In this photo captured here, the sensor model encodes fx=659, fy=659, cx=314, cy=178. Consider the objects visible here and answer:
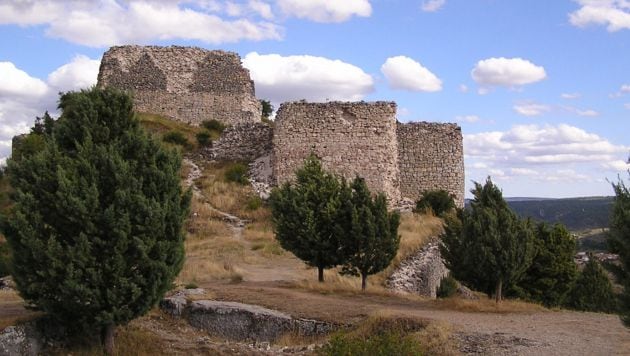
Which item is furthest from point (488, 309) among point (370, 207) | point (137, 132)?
point (137, 132)

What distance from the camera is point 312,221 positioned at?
16.6 metres

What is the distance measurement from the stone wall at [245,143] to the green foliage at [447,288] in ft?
36.4

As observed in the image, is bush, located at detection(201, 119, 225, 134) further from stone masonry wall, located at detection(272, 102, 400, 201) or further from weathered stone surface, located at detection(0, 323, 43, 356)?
weathered stone surface, located at detection(0, 323, 43, 356)

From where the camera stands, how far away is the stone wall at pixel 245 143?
30.2 m

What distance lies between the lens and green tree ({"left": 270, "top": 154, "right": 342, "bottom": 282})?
1666 cm

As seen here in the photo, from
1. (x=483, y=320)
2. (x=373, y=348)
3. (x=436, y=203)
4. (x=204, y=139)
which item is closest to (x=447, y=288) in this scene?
(x=436, y=203)

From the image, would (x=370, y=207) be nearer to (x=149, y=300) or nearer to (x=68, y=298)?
(x=149, y=300)

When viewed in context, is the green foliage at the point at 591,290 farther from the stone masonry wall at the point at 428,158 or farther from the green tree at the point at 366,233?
the green tree at the point at 366,233

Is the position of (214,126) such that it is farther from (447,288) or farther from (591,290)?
(591,290)

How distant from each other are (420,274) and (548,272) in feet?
13.4

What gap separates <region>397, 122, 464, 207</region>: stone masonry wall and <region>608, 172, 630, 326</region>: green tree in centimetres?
2031

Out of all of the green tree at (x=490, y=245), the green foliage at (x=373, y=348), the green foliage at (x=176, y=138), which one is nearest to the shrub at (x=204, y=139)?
the green foliage at (x=176, y=138)

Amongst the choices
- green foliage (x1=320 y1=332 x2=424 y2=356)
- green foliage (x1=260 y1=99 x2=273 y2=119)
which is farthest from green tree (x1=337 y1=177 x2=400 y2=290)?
green foliage (x1=260 y1=99 x2=273 y2=119)

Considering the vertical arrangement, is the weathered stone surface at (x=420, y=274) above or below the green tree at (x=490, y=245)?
below
